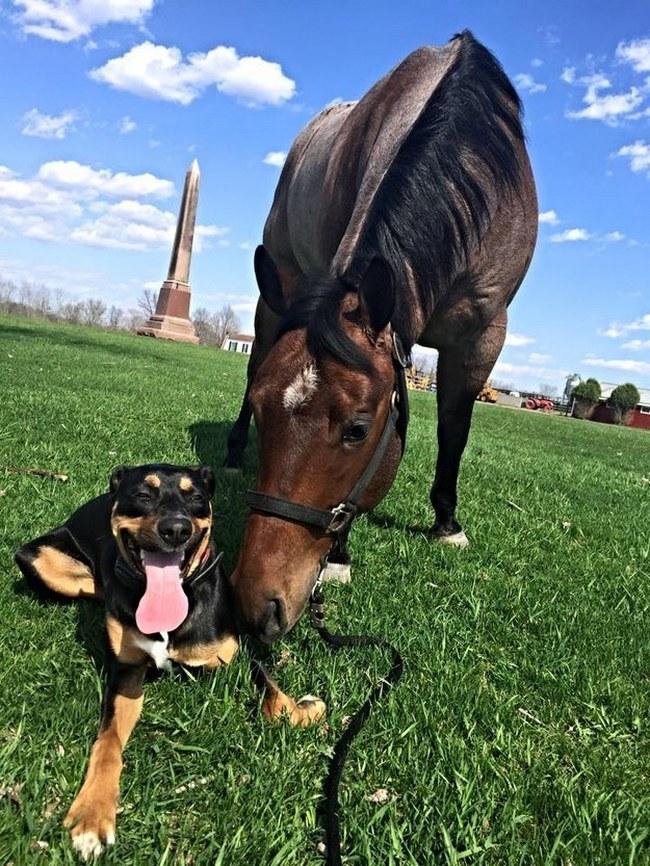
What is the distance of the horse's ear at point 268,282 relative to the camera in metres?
2.89

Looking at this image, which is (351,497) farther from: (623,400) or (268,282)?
(623,400)

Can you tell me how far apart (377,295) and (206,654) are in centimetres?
152

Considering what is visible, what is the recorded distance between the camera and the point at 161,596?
93.5 inches

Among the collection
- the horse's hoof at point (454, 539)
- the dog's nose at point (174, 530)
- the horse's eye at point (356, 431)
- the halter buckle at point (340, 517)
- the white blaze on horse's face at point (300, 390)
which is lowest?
the horse's hoof at point (454, 539)

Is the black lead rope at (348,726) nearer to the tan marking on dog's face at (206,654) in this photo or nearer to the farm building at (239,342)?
the tan marking on dog's face at (206,654)

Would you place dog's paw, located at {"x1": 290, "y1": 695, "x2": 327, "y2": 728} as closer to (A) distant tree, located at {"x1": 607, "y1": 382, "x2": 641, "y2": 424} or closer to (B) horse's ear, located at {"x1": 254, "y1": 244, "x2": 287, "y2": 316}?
(B) horse's ear, located at {"x1": 254, "y1": 244, "x2": 287, "y2": 316}

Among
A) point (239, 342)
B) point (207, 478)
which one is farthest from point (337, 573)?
point (239, 342)

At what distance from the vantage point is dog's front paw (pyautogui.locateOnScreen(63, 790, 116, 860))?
170 centimetres

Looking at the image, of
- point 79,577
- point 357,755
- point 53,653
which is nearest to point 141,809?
point 357,755

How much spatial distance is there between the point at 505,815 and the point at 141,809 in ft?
3.39

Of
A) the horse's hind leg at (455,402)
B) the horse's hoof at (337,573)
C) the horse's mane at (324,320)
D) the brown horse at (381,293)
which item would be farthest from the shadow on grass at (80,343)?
the horse's mane at (324,320)

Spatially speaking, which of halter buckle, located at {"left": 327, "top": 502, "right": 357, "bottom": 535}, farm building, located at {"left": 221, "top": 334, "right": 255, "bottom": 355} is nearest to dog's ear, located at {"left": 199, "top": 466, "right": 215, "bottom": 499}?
halter buckle, located at {"left": 327, "top": 502, "right": 357, "bottom": 535}

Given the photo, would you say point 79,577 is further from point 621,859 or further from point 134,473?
point 621,859

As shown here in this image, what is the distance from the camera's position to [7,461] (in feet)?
16.4
